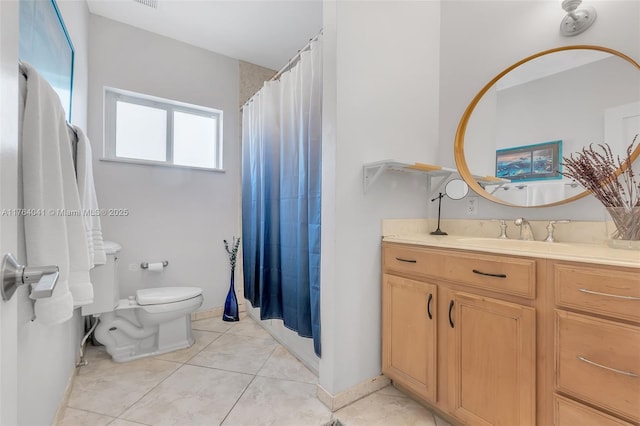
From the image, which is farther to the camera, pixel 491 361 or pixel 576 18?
pixel 576 18

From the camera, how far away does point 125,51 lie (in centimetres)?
245

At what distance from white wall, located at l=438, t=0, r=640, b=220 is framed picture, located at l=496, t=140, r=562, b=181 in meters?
0.18

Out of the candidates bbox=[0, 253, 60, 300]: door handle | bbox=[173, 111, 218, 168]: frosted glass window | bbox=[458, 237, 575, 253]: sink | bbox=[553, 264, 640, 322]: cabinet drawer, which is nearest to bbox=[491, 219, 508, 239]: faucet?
bbox=[458, 237, 575, 253]: sink

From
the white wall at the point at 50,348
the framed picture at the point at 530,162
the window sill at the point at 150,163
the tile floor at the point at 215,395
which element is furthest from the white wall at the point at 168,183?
the framed picture at the point at 530,162

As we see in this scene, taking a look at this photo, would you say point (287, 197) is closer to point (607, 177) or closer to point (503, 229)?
point (503, 229)

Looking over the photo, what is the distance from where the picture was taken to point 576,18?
1.42m

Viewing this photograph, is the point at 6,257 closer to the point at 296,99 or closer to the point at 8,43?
the point at 8,43

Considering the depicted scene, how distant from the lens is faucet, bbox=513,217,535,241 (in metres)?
1.54

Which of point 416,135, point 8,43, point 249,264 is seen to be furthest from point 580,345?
point 249,264

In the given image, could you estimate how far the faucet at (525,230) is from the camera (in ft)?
5.06

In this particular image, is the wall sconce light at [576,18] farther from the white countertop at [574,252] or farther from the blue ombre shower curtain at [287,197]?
the blue ombre shower curtain at [287,197]

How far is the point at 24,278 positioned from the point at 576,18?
2251mm

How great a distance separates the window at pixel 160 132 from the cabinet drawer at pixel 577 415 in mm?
2820

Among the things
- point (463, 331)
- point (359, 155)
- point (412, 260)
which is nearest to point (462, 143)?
point (359, 155)
